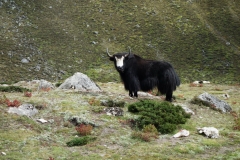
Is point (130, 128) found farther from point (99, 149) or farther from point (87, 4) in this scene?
point (87, 4)

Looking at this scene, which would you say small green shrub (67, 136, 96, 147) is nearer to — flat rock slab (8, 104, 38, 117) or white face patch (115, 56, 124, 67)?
flat rock slab (8, 104, 38, 117)

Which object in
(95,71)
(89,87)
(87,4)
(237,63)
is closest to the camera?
(89,87)

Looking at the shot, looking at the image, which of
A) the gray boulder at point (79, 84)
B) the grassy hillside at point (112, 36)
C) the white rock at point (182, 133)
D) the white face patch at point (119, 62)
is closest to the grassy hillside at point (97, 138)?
the white rock at point (182, 133)

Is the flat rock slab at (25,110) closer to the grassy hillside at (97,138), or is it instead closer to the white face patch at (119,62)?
the grassy hillside at (97,138)

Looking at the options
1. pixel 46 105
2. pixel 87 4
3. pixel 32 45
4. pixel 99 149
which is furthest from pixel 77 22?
pixel 99 149

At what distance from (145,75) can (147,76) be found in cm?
14

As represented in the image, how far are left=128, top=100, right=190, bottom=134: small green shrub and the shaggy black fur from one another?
2.83 meters

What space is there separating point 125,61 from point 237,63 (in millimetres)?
37393

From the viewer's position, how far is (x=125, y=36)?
184 ft

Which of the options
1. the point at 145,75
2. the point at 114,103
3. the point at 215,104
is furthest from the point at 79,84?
the point at 215,104

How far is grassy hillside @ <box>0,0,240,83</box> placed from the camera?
151ft

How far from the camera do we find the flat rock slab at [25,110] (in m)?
14.1

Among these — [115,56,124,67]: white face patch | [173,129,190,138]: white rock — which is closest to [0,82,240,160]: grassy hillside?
[173,129,190,138]: white rock

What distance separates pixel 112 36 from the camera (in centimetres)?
5541
